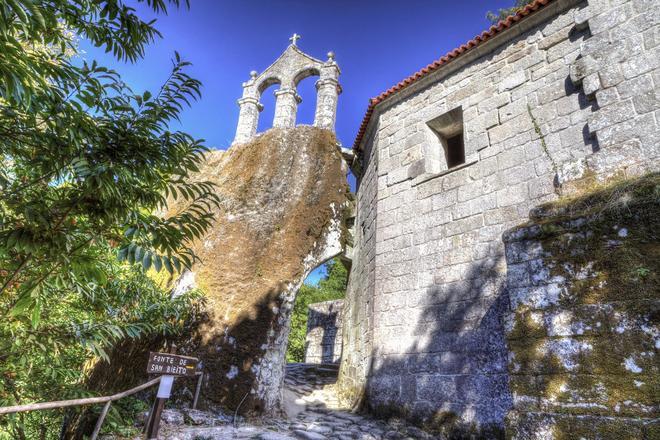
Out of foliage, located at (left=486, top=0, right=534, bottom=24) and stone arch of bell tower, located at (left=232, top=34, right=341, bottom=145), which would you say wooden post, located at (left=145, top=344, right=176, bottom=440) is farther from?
foliage, located at (left=486, top=0, right=534, bottom=24)

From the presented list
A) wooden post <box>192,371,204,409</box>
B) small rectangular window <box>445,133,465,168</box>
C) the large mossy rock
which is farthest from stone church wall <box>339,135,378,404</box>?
wooden post <box>192,371,204,409</box>

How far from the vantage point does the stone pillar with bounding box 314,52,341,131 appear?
8.17 metres

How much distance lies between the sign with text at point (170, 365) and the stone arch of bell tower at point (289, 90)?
545 cm

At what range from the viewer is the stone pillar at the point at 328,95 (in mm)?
8172

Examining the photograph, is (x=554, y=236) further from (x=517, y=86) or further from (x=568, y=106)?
(x=517, y=86)

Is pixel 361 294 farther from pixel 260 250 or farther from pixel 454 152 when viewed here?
pixel 454 152

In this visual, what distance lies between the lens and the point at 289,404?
5207mm

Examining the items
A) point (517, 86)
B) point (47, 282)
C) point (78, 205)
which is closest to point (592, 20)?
point (517, 86)

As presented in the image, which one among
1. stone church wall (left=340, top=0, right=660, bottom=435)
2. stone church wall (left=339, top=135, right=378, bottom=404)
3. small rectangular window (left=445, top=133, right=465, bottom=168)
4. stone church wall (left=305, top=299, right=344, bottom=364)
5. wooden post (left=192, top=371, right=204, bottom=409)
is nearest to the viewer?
stone church wall (left=340, top=0, right=660, bottom=435)

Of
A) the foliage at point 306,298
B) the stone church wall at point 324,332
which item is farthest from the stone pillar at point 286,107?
the foliage at point 306,298

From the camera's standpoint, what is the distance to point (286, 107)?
8461mm

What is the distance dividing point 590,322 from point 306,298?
20.0 m

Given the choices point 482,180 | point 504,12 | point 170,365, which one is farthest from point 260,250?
point 504,12

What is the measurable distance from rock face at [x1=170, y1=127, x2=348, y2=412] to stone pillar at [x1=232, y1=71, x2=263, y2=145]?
950 millimetres
